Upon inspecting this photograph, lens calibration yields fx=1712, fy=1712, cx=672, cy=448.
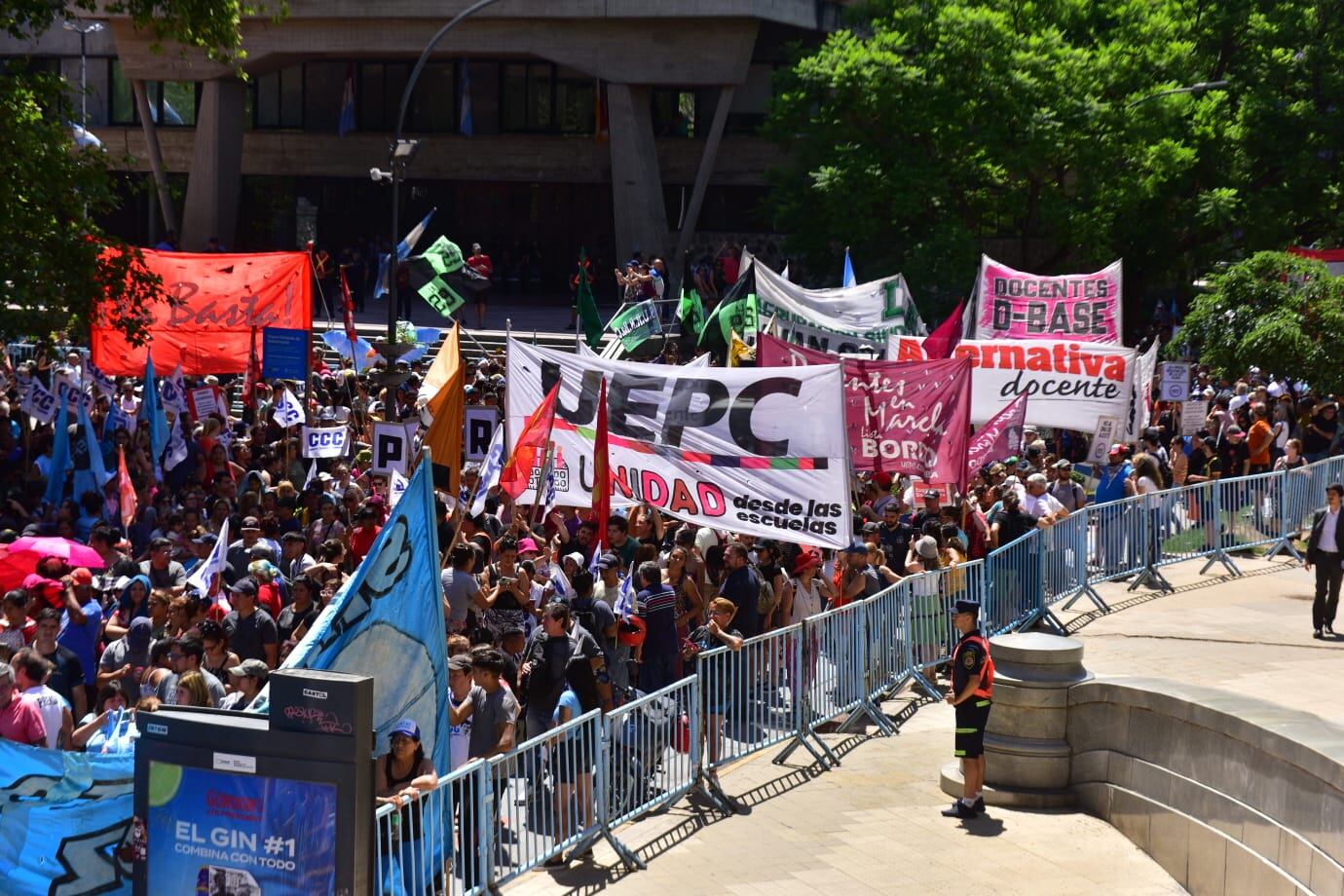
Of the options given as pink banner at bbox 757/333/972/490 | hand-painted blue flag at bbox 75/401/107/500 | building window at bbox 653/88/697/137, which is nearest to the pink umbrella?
hand-painted blue flag at bbox 75/401/107/500

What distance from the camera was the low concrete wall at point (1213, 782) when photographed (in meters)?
8.78

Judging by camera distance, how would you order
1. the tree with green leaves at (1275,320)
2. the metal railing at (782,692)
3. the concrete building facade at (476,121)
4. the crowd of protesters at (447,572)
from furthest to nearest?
the concrete building facade at (476,121) < the tree with green leaves at (1275,320) < the crowd of protesters at (447,572) < the metal railing at (782,692)

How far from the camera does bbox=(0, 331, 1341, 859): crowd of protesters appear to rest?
10.0 metres

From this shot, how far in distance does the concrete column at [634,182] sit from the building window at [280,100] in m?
10.8

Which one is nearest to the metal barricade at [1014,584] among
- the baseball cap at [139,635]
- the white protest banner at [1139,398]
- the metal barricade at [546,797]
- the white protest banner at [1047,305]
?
the white protest banner at [1139,398]

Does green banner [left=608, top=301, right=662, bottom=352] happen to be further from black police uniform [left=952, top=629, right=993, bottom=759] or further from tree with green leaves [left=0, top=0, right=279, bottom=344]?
black police uniform [left=952, top=629, right=993, bottom=759]

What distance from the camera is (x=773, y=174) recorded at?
3762cm

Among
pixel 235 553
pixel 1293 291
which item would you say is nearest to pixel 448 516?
pixel 235 553

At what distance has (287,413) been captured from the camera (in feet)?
69.3

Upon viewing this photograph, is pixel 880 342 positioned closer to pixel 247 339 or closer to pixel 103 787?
pixel 247 339

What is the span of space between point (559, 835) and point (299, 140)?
4003 centimetres

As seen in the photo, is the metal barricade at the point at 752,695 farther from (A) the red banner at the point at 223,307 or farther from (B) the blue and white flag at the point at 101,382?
(B) the blue and white flag at the point at 101,382

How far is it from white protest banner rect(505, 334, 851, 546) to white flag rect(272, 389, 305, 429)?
828 cm

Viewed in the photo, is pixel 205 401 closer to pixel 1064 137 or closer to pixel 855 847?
pixel 855 847
